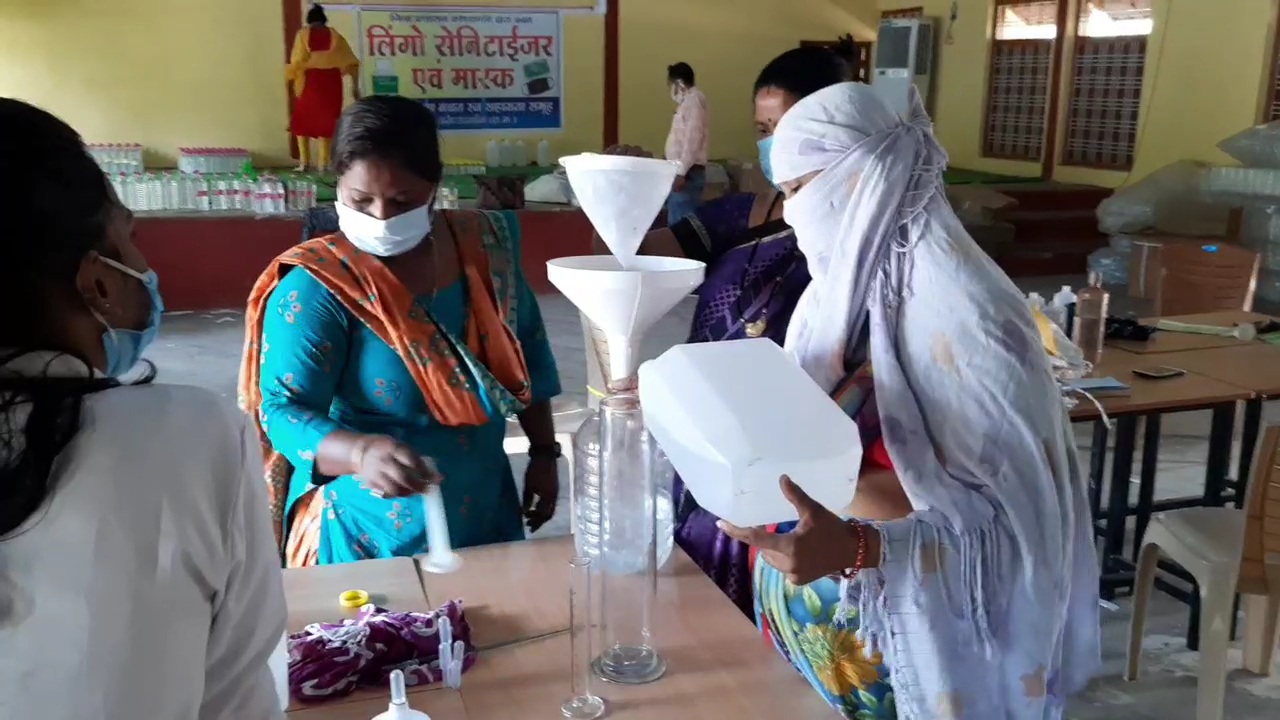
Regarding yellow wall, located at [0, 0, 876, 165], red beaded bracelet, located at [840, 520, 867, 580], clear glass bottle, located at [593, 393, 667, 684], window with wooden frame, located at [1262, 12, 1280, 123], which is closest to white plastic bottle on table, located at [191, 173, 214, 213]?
yellow wall, located at [0, 0, 876, 165]

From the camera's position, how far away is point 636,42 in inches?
357

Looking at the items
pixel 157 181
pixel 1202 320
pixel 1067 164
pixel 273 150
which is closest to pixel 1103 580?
pixel 1202 320

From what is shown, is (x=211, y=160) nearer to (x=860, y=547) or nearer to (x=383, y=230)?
(x=383, y=230)

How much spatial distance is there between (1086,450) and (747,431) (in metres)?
3.45

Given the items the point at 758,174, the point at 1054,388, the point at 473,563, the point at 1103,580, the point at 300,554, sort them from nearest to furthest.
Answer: the point at 1054,388 < the point at 473,563 < the point at 300,554 < the point at 1103,580 < the point at 758,174

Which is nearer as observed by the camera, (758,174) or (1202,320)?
(1202,320)

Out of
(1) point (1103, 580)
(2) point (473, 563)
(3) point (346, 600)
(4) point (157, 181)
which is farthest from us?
(4) point (157, 181)

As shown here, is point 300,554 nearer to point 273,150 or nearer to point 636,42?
point 273,150

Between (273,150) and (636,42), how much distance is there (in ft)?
10.4

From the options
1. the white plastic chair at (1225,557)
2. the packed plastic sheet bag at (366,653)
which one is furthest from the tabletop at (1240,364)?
the packed plastic sheet bag at (366,653)

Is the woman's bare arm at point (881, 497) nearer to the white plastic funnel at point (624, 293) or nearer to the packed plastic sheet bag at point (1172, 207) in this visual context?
the white plastic funnel at point (624, 293)

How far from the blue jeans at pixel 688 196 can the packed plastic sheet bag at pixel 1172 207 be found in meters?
2.69

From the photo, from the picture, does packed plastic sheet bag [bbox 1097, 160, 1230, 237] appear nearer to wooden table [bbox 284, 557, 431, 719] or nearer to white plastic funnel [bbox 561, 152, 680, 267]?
white plastic funnel [bbox 561, 152, 680, 267]

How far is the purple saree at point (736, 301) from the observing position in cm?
157
